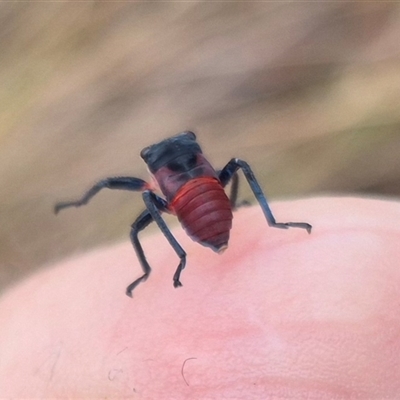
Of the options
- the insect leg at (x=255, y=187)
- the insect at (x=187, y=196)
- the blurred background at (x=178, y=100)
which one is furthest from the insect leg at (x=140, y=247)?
the blurred background at (x=178, y=100)

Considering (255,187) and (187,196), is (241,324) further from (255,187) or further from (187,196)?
(255,187)

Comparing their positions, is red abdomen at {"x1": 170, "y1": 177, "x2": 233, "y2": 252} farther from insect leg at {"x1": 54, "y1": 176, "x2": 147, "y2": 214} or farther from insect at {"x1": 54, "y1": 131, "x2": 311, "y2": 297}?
insect leg at {"x1": 54, "y1": 176, "x2": 147, "y2": 214}

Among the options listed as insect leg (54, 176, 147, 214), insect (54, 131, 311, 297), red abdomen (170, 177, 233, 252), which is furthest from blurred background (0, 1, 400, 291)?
red abdomen (170, 177, 233, 252)

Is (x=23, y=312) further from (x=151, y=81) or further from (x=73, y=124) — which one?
(x=151, y=81)

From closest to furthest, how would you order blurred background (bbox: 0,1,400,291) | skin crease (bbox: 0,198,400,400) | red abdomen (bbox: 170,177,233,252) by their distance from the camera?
1. skin crease (bbox: 0,198,400,400)
2. red abdomen (bbox: 170,177,233,252)
3. blurred background (bbox: 0,1,400,291)

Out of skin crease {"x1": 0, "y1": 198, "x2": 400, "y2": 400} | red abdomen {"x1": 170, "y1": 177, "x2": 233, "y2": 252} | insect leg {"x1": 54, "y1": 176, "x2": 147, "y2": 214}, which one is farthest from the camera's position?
insect leg {"x1": 54, "y1": 176, "x2": 147, "y2": 214}

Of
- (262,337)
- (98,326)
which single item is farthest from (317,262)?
(98,326)

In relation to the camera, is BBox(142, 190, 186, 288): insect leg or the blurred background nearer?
BBox(142, 190, 186, 288): insect leg

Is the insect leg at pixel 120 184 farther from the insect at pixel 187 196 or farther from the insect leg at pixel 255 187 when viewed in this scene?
the insect leg at pixel 255 187
